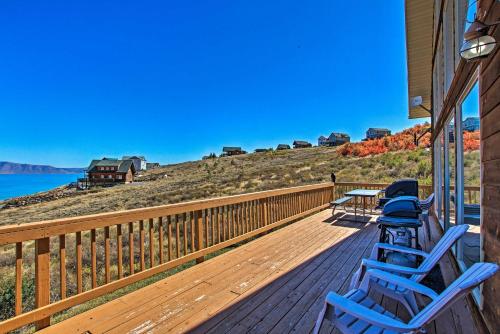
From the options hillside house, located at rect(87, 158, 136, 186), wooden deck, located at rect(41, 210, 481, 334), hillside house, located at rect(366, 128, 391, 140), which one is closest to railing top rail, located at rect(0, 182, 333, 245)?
wooden deck, located at rect(41, 210, 481, 334)

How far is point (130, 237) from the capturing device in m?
2.86

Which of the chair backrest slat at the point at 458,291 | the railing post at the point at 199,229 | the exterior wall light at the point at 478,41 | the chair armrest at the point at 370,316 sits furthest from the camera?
the railing post at the point at 199,229

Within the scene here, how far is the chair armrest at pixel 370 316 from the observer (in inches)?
48.0

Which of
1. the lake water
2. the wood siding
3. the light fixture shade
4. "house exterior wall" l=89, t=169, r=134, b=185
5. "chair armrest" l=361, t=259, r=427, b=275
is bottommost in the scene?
the lake water

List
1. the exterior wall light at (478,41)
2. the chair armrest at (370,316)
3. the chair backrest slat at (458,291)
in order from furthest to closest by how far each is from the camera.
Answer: the exterior wall light at (478,41)
the chair armrest at (370,316)
the chair backrest slat at (458,291)

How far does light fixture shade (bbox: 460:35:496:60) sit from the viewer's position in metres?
1.35

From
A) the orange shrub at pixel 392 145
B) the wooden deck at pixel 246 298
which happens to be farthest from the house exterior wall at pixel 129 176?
the wooden deck at pixel 246 298

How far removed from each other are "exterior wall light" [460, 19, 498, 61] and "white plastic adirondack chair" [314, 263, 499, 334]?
1151 mm

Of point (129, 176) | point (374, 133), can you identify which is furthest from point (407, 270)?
point (374, 133)

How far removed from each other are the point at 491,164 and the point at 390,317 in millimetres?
1165

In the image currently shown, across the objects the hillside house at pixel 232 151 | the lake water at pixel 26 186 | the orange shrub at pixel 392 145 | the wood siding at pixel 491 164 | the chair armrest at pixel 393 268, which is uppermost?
the hillside house at pixel 232 151

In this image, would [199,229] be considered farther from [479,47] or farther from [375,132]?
[375,132]

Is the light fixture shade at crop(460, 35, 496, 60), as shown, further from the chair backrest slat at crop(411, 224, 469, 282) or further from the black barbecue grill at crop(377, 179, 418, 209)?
the black barbecue grill at crop(377, 179, 418, 209)

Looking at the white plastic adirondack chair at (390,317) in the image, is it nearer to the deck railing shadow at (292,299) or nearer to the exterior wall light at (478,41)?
the deck railing shadow at (292,299)
